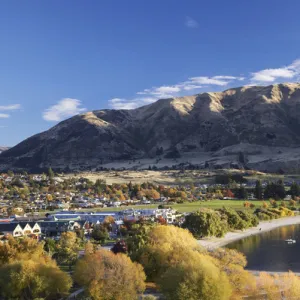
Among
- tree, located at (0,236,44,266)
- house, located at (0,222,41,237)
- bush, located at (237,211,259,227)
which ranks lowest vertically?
bush, located at (237,211,259,227)

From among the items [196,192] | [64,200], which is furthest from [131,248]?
[196,192]

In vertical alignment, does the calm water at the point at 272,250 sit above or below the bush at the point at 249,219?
below

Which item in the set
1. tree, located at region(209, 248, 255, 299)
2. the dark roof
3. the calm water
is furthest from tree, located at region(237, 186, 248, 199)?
tree, located at region(209, 248, 255, 299)

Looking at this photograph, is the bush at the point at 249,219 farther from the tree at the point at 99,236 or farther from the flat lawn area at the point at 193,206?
the tree at the point at 99,236

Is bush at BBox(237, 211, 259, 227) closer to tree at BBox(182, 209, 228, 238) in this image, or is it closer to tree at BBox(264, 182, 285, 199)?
tree at BBox(182, 209, 228, 238)

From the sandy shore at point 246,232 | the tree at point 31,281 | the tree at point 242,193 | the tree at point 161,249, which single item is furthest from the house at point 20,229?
the tree at point 242,193
